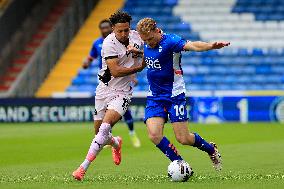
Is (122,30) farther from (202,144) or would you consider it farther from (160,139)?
(202,144)

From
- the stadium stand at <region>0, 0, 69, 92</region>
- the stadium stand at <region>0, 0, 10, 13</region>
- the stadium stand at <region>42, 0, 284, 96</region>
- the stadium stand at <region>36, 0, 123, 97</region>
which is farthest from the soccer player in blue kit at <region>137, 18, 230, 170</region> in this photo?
the stadium stand at <region>0, 0, 10, 13</region>

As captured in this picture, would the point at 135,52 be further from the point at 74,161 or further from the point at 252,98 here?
the point at 252,98

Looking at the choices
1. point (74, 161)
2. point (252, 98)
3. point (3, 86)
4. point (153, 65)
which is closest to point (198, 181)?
point (153, 65)

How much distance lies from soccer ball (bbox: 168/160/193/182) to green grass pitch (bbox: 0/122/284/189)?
0.31ft

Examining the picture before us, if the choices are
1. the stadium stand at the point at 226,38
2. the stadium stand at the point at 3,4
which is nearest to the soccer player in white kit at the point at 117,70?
the stadium stand at the point at 226,38

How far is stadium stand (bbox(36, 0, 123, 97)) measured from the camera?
95.9 feet

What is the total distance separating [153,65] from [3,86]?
64.1 ft

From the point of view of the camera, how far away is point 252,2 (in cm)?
3062

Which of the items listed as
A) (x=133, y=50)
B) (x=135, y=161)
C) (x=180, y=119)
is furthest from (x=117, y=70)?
(x=135, y=161)

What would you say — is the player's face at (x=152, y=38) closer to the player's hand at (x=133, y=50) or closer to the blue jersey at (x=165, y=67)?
the blue jersey at (x=165, y=67)

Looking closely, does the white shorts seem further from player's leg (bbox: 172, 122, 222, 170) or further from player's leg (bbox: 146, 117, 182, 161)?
player's leg (bbox: 172, 122, 222, 170)

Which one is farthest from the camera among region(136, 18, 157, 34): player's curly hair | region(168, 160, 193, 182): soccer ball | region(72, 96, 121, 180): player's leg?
region(72, 96, 121, 180): player's leg

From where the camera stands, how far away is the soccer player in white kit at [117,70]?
1077 cm

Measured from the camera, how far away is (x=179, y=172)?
1005 centimetres
